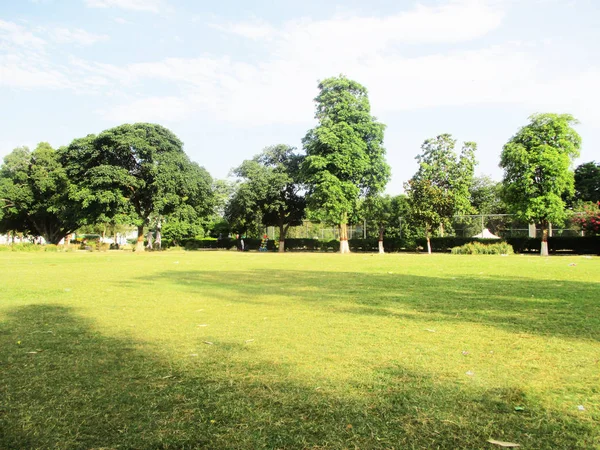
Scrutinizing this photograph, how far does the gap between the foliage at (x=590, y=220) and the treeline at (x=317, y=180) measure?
0.14 meters

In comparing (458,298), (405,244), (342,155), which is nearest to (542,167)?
(405,244)

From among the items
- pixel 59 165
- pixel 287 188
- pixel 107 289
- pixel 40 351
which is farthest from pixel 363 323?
pixel 59 165

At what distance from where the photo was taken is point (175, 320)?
224 inches

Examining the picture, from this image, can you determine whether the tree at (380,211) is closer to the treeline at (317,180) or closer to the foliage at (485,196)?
the treeline at (317,180)

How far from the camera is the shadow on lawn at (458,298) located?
5383 mm

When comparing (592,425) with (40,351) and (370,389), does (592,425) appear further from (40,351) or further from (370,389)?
(40,351)

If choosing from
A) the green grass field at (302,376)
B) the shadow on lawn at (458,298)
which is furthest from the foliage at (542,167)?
the green grass field at (302,376)

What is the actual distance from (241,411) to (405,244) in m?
34.7

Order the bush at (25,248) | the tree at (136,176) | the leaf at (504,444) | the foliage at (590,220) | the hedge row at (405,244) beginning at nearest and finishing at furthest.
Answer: the leaf at (504,444) → the foliage at (590,220) → the hedge row at (405,244) → the tree at (136,176) → the bush at (25,248)

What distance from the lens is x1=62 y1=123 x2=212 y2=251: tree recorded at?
36.0 m

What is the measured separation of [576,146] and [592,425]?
32767 millimetres

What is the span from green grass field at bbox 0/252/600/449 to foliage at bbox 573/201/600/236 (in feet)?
78.6

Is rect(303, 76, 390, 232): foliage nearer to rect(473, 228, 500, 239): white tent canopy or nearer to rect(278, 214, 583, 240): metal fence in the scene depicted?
rect(278, 214, 583, 240): metal fence

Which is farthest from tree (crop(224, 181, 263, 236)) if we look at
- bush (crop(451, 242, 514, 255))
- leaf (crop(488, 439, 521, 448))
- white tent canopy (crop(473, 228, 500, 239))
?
leaf (crop(488, 439, 521, 448))
